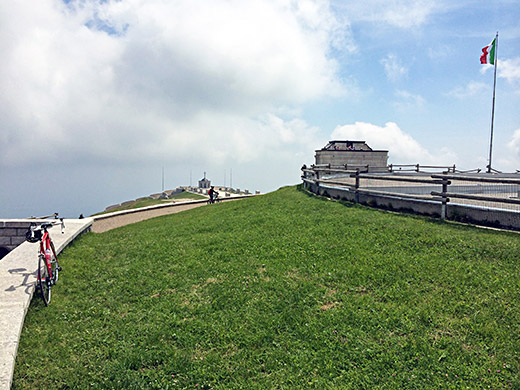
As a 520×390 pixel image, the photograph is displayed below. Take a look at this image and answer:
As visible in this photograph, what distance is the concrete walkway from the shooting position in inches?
221

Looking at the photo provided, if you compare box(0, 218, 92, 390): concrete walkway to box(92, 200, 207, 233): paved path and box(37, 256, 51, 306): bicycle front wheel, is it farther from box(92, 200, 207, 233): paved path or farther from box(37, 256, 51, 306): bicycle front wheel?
box(92, 200, 207, 233): paved path

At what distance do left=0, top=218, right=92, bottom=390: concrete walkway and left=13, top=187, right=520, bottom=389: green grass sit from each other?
29 centimetres

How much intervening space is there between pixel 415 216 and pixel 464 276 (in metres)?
4.94

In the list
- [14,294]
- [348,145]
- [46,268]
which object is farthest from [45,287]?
[348,145]

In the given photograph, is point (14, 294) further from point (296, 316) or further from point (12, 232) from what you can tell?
point (12, 232)

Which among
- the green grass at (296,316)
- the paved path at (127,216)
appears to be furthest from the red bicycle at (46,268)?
the paved path at (127,216)

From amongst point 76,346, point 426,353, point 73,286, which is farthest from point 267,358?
point 73,286

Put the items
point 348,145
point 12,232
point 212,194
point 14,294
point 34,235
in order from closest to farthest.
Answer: point 14,294
point 34,235
point 12,232
point 212,194
point 348,145

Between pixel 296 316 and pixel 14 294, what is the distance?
631cm

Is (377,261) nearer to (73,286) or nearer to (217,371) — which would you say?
(217,371)

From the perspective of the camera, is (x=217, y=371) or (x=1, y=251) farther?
(x=1, y=251)

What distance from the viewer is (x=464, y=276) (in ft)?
23.3

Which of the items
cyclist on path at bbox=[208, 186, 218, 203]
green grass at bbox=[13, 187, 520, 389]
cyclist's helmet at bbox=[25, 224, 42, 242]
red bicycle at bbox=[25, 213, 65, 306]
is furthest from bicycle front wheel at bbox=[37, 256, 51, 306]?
cyclist on path at bbox=[208, 186, 218, 203]

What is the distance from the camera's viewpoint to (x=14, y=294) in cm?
770
